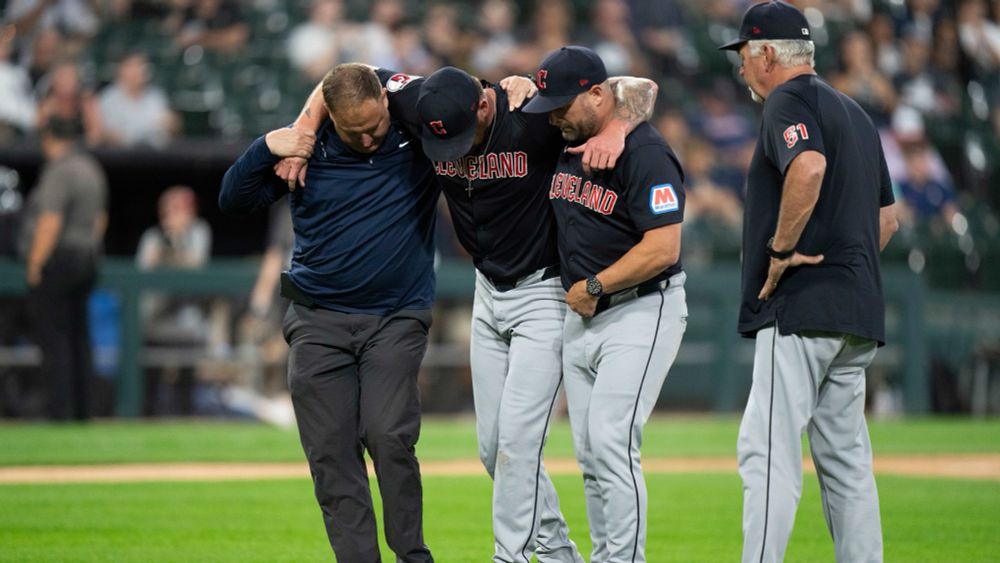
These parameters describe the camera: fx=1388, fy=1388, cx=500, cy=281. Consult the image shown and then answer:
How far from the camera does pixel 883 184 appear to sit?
519cm

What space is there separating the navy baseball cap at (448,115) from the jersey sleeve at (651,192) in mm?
591

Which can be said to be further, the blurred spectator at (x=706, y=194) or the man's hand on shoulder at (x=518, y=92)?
the blurred spectator at (x=706, y=194)

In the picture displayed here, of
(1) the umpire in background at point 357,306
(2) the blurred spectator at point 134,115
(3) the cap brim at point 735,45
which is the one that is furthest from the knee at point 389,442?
(2) the blurred spectator at point 134,115

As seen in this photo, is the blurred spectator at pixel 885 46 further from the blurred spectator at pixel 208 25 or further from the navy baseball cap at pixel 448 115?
the navy baseball cap at pixel 448 115

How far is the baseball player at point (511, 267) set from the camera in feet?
16.7

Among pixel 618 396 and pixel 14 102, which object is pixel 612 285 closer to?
pixel 618 396

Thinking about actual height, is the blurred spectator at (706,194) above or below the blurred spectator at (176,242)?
above

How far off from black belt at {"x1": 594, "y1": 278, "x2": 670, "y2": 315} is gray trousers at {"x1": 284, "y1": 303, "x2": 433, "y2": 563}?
2.34 ft

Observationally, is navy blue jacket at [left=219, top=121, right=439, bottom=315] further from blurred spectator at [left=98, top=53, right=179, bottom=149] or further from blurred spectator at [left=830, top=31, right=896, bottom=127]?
blurred spectator at [left=830, top=31, right=896, bottom=127]

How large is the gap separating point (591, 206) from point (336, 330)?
41.3 inches

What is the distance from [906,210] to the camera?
15.7 m

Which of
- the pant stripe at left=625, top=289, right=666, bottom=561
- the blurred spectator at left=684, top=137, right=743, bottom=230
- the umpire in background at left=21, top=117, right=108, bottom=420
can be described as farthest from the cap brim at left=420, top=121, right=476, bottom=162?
the blurred spectator at left=684, top=137, right=743, bottom=230

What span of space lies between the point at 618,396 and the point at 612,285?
1.31 ft

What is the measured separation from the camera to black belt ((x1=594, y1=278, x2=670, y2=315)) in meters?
5.08
